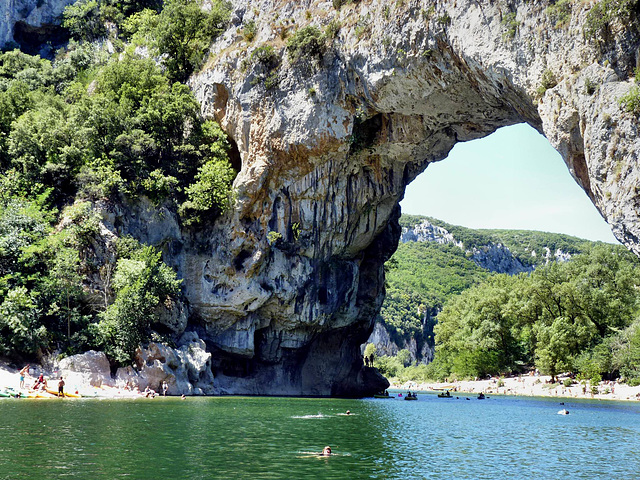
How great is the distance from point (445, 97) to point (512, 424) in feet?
60.8

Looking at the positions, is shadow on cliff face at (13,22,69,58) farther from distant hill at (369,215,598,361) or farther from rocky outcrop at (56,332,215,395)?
distant hill at (369,215,598,361)

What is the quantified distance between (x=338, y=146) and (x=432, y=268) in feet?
373

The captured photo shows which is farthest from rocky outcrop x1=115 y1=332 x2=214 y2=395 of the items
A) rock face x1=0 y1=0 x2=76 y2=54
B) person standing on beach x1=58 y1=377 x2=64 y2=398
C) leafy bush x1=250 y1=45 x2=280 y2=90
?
rock face x1=0 y1=0 x2=76 y2=54

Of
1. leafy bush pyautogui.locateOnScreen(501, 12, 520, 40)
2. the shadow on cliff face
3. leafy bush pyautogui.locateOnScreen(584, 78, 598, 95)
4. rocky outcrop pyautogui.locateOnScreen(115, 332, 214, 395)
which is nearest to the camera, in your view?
leafy bush pyautogui.locateOnScreen(584, 78, 598, 95)

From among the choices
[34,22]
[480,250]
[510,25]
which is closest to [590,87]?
[510,25]

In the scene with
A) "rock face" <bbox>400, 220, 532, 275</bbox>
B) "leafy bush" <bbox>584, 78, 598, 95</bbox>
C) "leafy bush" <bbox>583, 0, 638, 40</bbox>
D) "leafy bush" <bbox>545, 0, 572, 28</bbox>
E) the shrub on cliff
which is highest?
"rock face" <bbox>400, 220, 532, 275</bbox>

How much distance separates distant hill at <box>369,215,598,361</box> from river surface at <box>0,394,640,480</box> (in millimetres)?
72813

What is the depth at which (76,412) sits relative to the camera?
80.1 ft

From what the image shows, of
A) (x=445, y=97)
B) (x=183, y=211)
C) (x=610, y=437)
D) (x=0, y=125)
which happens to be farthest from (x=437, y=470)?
(x=0, y=125)

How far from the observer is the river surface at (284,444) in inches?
581

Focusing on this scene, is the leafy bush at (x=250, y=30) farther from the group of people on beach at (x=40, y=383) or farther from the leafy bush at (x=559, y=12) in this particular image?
the group of people on beach at (x=40, y=383)

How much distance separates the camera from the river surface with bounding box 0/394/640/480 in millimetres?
14766

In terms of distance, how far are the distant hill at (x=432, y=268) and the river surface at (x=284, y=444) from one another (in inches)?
2867

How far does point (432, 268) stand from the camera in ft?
495
